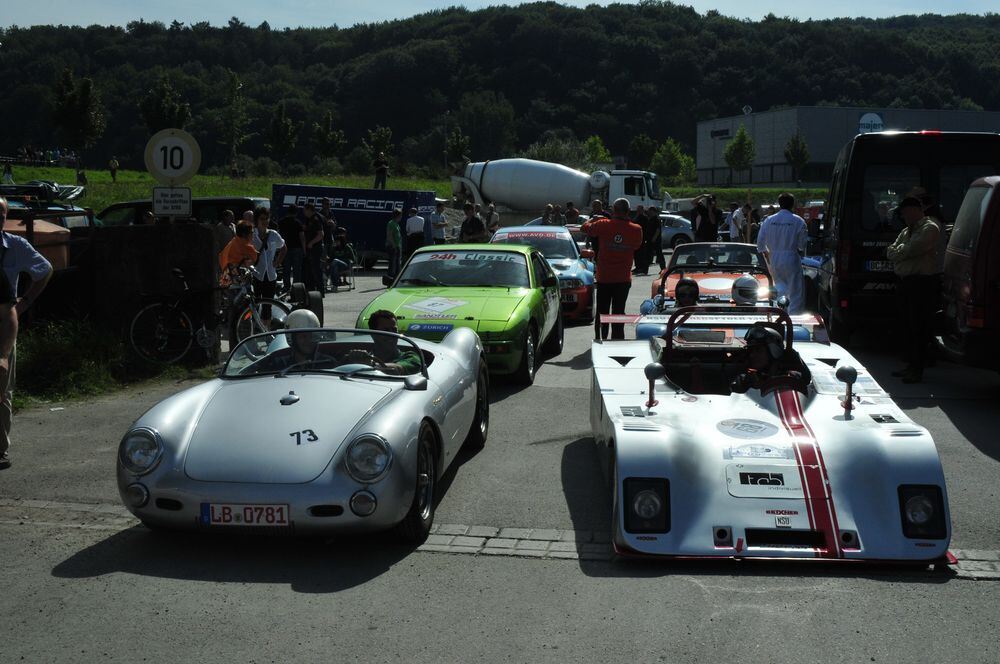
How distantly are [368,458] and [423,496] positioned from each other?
60 centimetres

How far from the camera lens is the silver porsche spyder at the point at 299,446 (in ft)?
16.8

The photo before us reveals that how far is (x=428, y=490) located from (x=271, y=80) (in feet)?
460

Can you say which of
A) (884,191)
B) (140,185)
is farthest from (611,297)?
(140,185)

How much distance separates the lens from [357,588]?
16.1 ft

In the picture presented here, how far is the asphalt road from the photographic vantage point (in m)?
4.14

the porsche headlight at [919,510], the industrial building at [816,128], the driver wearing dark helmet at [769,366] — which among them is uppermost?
the industrial building at [816,128]

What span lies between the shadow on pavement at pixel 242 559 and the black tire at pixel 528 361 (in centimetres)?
498

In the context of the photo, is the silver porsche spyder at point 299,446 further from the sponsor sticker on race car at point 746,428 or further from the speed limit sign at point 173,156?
the speed limit sign at point 173,156

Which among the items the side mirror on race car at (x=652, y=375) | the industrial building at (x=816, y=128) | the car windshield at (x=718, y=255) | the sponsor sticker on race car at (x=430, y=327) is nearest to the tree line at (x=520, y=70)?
the industrial building at (x=816, y=128)

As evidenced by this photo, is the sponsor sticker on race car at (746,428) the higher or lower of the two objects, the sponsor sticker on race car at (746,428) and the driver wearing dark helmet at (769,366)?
the lower

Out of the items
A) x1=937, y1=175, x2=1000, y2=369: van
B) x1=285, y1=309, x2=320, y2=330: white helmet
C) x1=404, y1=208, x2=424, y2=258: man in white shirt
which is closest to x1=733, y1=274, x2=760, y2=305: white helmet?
x1=937, y1=175, x2=1000, y2=369: van

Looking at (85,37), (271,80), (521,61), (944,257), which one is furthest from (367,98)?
(944,257)

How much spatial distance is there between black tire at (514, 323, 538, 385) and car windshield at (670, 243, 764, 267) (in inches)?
137

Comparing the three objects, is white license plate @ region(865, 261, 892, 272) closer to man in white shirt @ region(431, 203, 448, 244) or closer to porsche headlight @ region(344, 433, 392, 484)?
porsche headlight @ region(344, 433, 392, 484)
